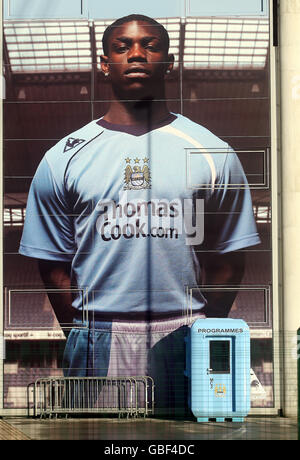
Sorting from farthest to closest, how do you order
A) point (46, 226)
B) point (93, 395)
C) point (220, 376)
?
point (46, 226)
point (93, 395)
point (220, 376)

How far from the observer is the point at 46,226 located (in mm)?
16484

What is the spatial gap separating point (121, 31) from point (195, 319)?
18.9ft

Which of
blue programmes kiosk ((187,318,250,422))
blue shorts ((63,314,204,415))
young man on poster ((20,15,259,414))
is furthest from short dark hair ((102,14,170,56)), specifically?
blue programmes kiosk ((187,318,250,422))


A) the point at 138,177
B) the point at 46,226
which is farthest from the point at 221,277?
the point at 46,226

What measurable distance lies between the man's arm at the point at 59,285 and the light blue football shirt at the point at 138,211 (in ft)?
0.45

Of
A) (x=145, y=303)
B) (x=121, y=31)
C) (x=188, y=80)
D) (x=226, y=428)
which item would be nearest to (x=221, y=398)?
(x=226, y=428)

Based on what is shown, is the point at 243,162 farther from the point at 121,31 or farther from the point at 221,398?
the point at 221,398

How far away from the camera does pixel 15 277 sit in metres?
16.5

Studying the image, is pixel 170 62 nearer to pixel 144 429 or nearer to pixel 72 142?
pixel 72 142

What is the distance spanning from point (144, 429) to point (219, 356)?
1.94 metres

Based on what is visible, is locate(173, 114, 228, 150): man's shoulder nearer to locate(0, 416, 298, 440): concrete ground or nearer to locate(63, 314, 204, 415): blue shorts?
locate(63, 314, 204, 415): blue shorts

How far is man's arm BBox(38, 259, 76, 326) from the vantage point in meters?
16.3

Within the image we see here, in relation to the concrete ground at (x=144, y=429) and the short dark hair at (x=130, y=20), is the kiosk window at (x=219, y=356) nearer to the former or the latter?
the concrete ground at (x=144, y=429)

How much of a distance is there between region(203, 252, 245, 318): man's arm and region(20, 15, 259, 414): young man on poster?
0.06 feet
